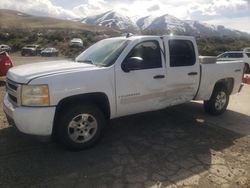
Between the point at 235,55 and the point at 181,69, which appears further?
the point at 235,55

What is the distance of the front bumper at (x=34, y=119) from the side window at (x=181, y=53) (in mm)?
2748

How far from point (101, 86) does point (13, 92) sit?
1.38 m

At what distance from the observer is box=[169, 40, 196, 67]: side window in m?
6.41

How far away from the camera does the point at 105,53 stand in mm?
5844

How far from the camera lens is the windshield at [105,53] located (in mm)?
5586

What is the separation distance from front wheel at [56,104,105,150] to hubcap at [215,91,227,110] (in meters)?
3.55

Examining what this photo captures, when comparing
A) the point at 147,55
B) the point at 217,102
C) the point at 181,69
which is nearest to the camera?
the point at 147,55

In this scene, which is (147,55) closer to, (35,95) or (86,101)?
(86,101)

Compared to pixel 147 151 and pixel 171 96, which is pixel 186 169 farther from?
pixel 171 96

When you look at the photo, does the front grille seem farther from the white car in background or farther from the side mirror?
the white car in background

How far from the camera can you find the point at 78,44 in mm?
52312

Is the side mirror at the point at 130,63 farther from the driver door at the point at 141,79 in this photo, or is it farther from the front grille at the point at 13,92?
the front grille at the point at 13,92

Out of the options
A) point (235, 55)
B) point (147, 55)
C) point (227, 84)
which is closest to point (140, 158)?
point (147, 55)

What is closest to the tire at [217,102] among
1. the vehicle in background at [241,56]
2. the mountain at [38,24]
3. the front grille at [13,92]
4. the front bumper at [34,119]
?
the front bumper at [34,119]
